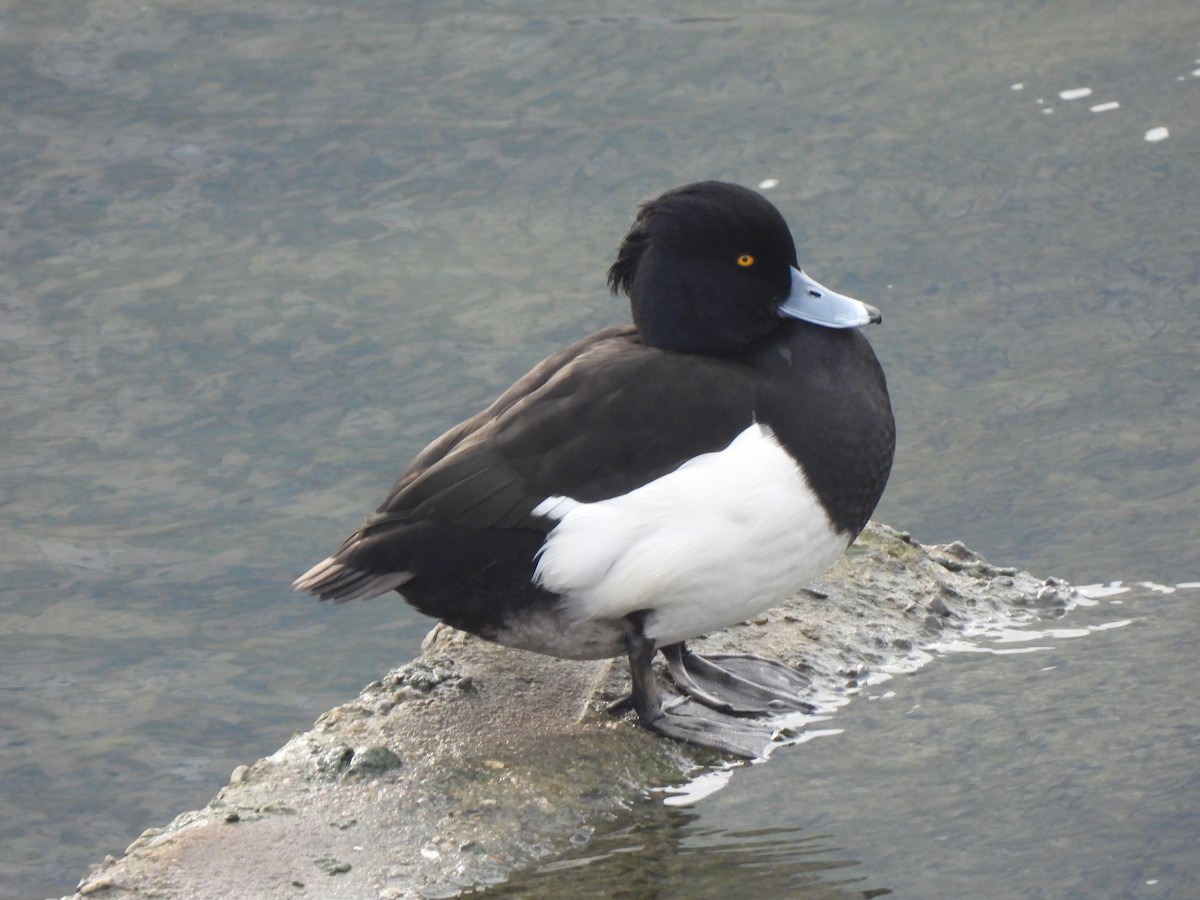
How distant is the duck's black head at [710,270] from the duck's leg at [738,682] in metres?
0.77

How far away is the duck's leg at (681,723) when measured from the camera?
394 cm

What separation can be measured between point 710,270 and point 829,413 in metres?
0.45

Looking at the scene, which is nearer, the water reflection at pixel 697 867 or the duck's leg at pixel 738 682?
the water reflection at pixel 697 867

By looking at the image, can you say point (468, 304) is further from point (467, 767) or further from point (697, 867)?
point (697, 867)

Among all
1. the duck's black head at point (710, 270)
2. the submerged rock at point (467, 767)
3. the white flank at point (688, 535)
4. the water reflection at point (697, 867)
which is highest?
the duck's black head at point (710, 270)

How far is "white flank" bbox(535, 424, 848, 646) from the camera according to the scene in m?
3.77

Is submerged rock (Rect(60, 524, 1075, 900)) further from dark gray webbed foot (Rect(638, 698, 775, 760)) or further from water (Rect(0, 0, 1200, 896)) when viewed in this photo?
water (Rect(0, 0, 1200, 896))

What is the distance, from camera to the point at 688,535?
3766 millimetres

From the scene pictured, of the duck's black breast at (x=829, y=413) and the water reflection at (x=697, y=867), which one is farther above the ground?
the duck's black breast at (x=829, y=413)

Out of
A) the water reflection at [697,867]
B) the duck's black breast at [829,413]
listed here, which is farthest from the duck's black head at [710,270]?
the water reflection at [697,867]

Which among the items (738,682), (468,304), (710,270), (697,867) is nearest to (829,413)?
(710,270)

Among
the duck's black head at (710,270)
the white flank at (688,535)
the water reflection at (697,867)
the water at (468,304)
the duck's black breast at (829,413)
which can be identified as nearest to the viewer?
the water reflection at (697,867)

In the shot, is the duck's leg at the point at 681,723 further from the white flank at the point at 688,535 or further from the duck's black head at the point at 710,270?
the duck's black head at the point at 710,270

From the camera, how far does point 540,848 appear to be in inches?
138
